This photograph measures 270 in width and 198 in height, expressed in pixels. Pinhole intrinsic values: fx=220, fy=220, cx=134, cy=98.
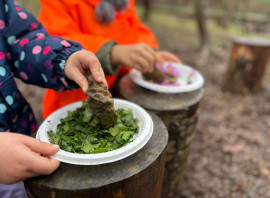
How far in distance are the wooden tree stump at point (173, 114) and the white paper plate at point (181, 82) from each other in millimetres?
56

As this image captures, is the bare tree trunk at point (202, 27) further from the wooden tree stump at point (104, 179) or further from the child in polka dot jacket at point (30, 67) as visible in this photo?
the wooden tree stump at point (104, 179)

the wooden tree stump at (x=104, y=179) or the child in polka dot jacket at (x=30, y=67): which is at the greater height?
the child in polka dot jacket at (x=30, y=67)

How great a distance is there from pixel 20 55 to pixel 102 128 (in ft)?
2.15

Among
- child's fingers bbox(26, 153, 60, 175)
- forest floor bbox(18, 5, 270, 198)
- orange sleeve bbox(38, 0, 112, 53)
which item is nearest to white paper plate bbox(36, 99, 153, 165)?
child's fingers bbox(26, 153, 60, 175)

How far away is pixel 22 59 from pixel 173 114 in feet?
3.45

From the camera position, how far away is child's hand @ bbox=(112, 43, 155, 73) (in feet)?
5.11

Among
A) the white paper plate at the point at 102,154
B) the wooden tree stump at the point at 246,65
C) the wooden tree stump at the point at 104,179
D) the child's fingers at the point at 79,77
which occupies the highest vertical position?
the child's fingers at the point at 79,77

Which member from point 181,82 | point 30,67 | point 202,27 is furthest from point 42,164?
point 202,27

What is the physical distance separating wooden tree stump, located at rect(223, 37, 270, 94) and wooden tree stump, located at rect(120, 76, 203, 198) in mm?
2395

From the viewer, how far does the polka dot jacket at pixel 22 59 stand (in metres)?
1.22

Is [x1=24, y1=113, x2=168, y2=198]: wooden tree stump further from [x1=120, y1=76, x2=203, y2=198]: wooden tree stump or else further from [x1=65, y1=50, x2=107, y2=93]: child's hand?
[x1=120, y1=76, x2=203, y2=198]: wooden tree stump

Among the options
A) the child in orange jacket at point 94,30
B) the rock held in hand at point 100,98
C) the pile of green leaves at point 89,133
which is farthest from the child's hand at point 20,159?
the child in orange jacket at point 94,30

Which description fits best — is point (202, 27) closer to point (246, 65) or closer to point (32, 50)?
point (246, 65)

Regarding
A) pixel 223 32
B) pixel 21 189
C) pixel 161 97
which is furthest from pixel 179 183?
pixel 223 32
